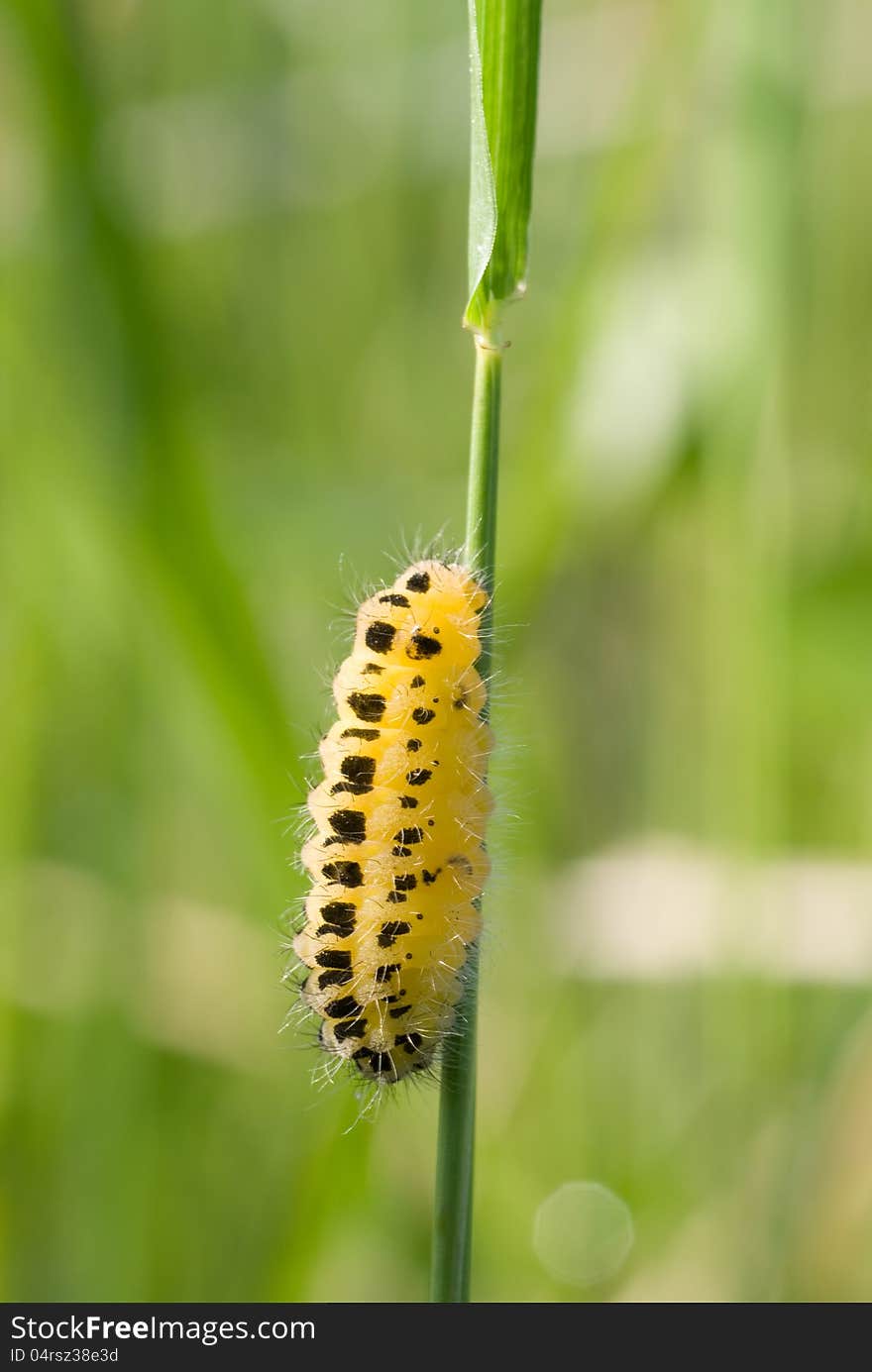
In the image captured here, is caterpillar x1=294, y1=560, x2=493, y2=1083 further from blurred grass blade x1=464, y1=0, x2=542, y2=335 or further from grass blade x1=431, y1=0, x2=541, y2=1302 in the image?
blurred grass blade x1=464, y1=0, x2=542, y2=335

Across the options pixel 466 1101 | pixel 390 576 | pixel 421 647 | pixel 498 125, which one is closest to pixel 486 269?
pixel 498 125

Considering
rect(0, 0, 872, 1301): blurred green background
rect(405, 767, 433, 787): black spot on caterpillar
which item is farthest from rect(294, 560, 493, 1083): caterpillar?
rect(0, 0, 872, 1301): blurred green background

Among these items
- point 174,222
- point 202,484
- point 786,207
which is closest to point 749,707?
point 786,207

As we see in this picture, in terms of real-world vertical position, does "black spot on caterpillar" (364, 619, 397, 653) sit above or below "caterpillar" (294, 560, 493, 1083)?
above

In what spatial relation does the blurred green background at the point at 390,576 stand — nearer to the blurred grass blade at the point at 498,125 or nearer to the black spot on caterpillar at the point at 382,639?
the black spot on caterpillar at the point at 382,639

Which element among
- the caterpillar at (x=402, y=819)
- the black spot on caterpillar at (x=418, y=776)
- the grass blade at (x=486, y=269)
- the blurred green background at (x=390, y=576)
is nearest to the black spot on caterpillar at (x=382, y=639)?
the caterpillar at (x=402, y=819)

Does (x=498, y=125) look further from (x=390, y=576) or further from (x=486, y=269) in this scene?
(x=390, y=576)

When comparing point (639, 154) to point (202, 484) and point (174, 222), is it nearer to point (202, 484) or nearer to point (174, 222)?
point (202, 484)
